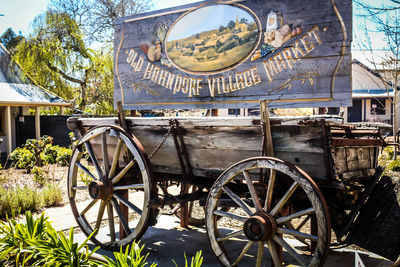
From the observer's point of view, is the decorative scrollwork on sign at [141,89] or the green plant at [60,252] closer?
the green plant at [60,252]

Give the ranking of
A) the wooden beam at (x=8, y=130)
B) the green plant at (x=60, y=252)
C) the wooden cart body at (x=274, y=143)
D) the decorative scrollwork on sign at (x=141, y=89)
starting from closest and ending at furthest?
the wooden cart body at (x=274, y=143) < the green plant at (x=60, y=252) < the decorative scrollwork on sign at (x=141, y=89) < the wooden beam at (x=8, y=130)

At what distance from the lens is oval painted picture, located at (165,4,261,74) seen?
404 cm

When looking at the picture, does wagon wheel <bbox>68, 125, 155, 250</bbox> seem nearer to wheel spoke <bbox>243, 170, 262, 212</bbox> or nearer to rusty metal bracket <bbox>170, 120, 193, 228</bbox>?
rusty metal bracket <bbox>170, 120, 193, 228</bbox>

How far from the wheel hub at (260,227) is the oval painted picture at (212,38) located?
1.89 meters

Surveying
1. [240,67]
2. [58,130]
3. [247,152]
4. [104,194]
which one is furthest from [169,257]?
[58,130]

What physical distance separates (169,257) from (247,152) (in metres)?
1.43

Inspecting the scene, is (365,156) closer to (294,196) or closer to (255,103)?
(294,196)

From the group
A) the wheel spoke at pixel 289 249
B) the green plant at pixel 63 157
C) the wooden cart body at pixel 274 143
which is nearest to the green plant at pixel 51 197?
the wooden cart body at pixel 274 143

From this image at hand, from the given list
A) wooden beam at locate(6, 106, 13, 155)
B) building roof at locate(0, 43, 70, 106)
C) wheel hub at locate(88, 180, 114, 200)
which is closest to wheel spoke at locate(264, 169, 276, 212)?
wheel hub at locate(88, 180, 114, 200)

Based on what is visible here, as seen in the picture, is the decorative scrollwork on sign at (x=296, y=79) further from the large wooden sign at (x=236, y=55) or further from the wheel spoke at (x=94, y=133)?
the wheel spoke at (x=94, y=133)

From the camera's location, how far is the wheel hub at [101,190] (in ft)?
12.1

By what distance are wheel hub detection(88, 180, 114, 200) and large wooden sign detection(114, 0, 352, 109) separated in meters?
1.30

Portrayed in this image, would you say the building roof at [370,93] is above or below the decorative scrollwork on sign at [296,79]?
above

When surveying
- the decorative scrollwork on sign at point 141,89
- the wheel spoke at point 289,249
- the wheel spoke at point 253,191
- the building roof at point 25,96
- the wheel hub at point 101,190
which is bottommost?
the wheel spoke at point 289,249
